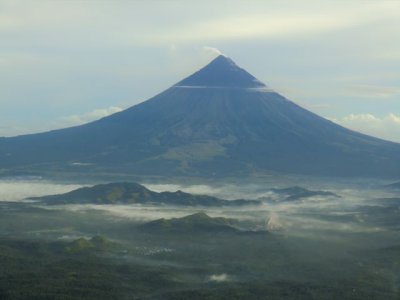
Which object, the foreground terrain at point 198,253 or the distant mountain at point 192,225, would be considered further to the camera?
the distant mountain at point 192,225

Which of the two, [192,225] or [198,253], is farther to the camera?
[192,225]

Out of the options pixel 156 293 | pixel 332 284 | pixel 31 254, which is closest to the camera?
pixel 156 293

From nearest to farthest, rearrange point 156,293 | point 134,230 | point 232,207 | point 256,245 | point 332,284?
point 156,293 < point 332,284 < point 256,245 < point 134,230 < point 232,207

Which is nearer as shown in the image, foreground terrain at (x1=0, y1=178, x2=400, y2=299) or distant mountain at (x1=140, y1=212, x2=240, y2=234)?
foreground terrain at (x1=0, y1=178, x2=400, y2=299)

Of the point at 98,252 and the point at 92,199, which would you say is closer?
the point at 98,252

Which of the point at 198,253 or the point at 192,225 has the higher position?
the point at 192,225

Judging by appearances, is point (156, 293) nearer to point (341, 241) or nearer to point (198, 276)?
point (198, 276)

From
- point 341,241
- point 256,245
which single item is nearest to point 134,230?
point 256,245

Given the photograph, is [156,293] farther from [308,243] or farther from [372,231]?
[372,231]
